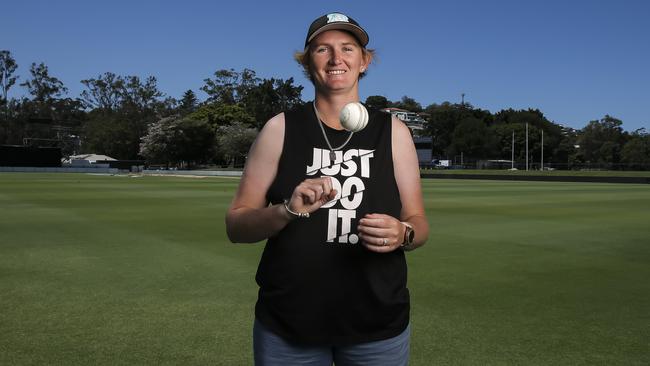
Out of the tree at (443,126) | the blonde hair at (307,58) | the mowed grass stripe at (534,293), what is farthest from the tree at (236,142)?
the blonde hair at (307,58)

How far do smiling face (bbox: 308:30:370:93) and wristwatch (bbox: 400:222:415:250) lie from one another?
623 millimetres

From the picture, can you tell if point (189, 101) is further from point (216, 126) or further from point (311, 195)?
point (311, 195)

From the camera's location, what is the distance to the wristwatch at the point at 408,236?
2171 mm

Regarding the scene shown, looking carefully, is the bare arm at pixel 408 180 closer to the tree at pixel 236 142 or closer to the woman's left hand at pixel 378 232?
the woman's left hand at pixel 378 232

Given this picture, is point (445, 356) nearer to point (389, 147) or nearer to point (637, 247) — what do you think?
point (389, 147)

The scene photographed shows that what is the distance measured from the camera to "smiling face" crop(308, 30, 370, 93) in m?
2.39

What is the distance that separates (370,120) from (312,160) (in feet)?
0.94

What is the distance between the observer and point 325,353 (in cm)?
231

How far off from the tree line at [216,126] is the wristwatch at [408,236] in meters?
91.0

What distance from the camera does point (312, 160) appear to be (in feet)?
7.54

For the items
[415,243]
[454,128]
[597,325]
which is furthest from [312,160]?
[454,128]

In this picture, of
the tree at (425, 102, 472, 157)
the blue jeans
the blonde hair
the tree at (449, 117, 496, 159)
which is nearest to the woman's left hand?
the blue jeans

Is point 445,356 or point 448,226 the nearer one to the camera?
point 445,356

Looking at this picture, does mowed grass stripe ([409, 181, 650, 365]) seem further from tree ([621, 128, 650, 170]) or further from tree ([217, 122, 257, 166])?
tree ([621, 128, 650, 170])
